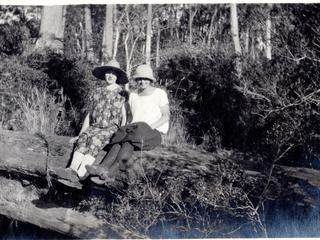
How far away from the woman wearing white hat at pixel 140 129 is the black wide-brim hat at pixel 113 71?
40cm

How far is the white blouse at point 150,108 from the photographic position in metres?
4.38

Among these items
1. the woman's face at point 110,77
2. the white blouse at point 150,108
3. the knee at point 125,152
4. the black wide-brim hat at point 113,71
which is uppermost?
the black wide-brim hat at point 113,71

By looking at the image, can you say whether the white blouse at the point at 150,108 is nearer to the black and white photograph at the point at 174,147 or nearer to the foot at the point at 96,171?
the black and white photograph at the point at 174,147

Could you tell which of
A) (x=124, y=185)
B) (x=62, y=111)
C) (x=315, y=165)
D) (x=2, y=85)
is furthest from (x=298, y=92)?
(x=2, y=85)

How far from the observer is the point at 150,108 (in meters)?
4.39

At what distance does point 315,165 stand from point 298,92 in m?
0.84

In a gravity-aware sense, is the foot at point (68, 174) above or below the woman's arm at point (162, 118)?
below

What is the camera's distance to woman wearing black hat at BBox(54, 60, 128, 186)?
13.8 ft

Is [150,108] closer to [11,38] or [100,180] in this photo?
[100,180]

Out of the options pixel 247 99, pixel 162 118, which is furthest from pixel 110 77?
pixel 247 99

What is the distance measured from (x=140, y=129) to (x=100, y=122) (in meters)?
0.70

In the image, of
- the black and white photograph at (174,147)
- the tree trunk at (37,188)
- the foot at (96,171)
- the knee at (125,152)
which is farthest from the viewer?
the tree trunk at (37,188)

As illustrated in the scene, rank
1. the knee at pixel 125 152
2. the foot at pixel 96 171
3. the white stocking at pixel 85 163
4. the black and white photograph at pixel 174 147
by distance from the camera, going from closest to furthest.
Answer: the foot at pixel 96 171 → the black and white photograph at pixel 174 147 → the knee at pixel 125 152 → the white stocking at pixel 85 163

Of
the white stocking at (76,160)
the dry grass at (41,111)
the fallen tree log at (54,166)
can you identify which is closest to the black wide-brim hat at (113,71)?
the fallen tree log at (54,166)
